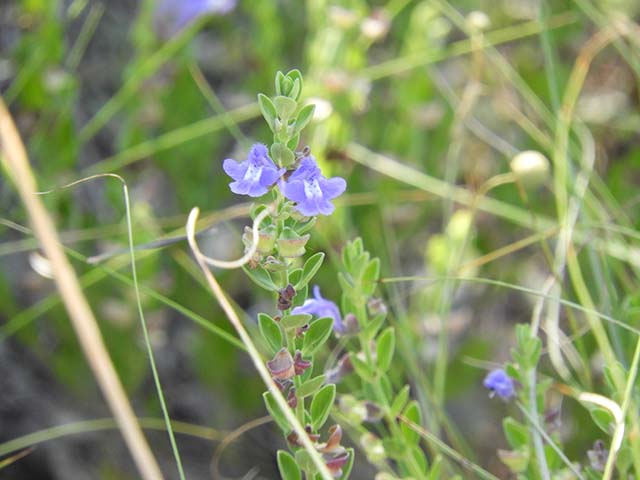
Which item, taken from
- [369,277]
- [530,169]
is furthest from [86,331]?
[530,169]

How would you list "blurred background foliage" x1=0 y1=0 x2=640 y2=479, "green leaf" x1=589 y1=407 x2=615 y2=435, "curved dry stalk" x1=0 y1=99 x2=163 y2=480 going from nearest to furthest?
"curved dry stalk" x1=0 y1=99 x2=163 y2=480, "green leaf" x1=589 y1=407 x2=615 y2=435, "blurred background foliage" x1=0 y1=0 x2=640 y2=479

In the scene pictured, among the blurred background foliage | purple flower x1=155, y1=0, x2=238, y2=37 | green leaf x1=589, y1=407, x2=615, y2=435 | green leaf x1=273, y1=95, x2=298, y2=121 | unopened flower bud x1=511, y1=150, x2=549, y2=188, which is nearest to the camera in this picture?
green leaf x1=273, y1=95, x2=298, y2=121

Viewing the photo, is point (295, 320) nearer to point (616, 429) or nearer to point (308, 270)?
point (308, 270)

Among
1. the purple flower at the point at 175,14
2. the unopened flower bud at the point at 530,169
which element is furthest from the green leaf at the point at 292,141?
the purple flower at the point at 175,14

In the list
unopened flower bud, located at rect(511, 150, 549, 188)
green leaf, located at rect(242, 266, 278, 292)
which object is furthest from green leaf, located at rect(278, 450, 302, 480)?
unopened flower bud, located at rect(511, 150, 549, 188)

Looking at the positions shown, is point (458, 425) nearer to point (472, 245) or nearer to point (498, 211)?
point (472, 245)

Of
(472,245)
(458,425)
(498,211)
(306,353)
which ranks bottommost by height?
(458,425)

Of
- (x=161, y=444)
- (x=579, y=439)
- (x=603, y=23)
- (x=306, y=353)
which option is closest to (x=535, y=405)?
(x=306, y=353)

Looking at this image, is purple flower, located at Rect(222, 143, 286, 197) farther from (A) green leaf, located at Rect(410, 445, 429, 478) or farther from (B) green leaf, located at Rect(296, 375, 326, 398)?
(A) green leaf, located at Rect(410, 445, 429, 478)
